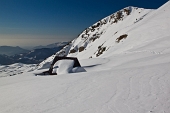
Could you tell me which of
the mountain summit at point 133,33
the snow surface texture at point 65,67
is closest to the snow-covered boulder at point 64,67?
the snow surface texture at point 65,67

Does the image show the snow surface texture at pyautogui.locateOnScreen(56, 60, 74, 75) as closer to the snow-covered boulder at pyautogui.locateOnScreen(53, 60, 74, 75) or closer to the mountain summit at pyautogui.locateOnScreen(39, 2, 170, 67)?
the snow-covered boulder at pyautogui.locateOnScreen(53, 60, 74, 75)

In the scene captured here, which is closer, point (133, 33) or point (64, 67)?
point (64, 67)

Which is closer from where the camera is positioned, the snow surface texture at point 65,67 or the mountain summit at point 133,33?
the snow surface texture at point 65,67

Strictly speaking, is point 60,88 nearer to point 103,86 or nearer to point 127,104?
point 103,86

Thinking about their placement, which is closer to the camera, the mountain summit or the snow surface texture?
the snow surface texture

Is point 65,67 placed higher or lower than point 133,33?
lower

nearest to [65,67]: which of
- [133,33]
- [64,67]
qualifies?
[64,67]

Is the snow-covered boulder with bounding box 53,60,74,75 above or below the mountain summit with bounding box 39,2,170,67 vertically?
below

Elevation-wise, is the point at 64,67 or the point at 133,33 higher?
the point at 133,33

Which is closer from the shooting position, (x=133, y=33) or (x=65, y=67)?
(x=65, y=67)

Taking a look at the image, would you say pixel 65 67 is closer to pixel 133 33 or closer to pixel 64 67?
pixel 64 67

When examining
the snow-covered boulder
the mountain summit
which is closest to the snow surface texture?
the snow-covered boulder

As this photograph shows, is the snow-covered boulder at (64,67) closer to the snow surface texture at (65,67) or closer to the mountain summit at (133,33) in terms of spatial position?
the snow surface texture at (65,67)

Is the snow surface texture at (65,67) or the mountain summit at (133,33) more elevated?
the mountain summit at (133,33)
